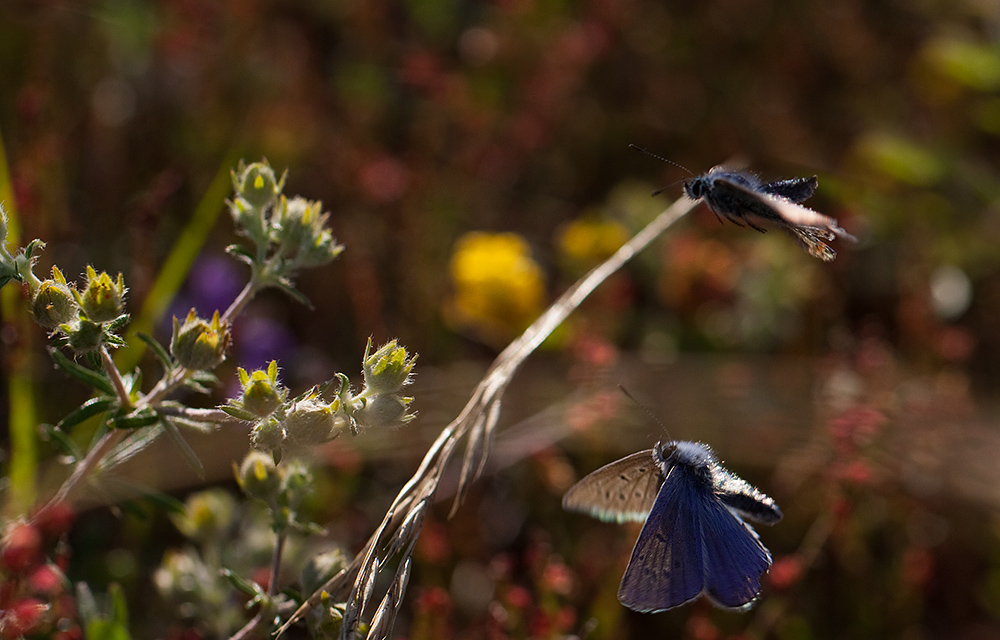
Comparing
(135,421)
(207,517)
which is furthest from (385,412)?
(207,517)

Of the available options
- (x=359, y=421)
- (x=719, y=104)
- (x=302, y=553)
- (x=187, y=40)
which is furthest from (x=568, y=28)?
(x=359, y=421)

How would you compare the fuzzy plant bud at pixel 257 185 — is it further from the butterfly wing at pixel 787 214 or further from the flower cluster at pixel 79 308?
the butterfly wing at pixel 787 214

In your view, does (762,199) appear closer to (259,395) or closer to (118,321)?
(259,395)

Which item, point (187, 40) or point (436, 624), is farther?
point (187, 40)

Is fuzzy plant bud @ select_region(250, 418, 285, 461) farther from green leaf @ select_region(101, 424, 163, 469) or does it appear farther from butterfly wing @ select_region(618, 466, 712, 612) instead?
butterfly wing @ select_region(618, 466, 712, 612)

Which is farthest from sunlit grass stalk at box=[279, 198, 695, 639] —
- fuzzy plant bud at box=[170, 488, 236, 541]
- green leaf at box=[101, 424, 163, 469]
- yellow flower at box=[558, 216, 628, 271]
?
yellow flower at box=[558, 216, 628, 271]

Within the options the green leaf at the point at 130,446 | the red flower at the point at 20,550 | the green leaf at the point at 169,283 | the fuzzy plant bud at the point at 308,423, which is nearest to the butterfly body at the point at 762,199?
the fuzzy plant bud at the point at 308,423

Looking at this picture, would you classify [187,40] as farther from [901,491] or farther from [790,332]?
[901,491]
